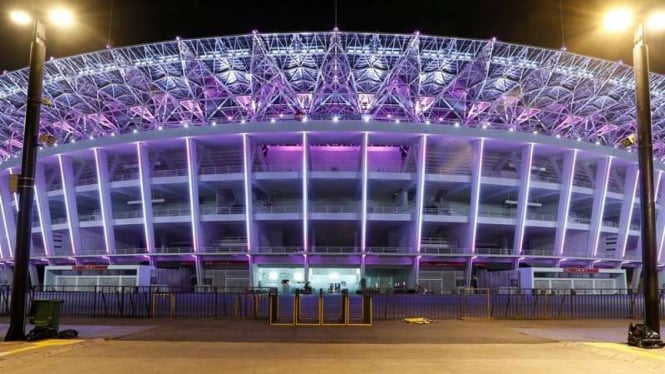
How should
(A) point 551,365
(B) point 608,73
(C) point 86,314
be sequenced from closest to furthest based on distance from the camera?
1. (A) point 551,365
2. (C) point 86,314
3. (B) point 608,73

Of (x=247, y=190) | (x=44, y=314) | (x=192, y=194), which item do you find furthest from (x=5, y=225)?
(x=44, y=314)

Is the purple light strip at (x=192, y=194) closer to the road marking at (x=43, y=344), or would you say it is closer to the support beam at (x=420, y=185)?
the support beam at (x=420, y=185)

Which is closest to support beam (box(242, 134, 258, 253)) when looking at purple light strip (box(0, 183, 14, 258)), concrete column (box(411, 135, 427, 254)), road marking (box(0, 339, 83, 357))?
concrete column (box(411, 135, 427, 254))

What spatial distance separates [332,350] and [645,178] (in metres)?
8.37

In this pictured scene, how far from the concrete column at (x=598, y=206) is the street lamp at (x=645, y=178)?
4744 cm

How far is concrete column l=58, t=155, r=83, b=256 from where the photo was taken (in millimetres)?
56125

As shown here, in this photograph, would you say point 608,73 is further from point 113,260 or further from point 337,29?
point 113,260

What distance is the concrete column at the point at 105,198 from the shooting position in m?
54.5

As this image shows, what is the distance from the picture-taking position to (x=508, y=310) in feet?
70.4

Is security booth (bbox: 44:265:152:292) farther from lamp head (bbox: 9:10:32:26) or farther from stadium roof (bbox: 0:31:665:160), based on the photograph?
lamp head (bbox: 9:10:32:26)

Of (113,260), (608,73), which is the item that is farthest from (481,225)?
(113,260)

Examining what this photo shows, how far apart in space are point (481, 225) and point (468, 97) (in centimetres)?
1356

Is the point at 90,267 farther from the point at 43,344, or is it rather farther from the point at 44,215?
the point at 43,344

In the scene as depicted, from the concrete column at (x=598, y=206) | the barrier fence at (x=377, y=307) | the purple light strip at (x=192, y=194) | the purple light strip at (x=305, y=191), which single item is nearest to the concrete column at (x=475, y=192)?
the concrete column at (x=598, y=206)
